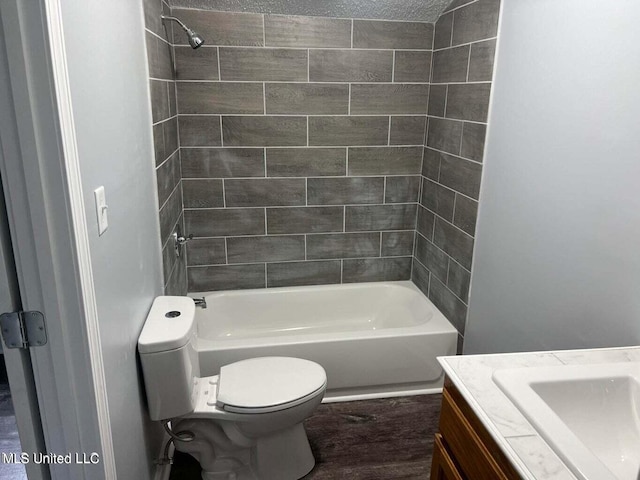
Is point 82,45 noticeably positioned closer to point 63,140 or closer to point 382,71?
point 63,140

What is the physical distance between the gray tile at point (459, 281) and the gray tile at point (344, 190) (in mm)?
714

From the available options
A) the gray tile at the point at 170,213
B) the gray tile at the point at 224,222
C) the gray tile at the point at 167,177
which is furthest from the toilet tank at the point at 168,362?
the gray tile at the point at 224,222

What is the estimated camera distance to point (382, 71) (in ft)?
9.31

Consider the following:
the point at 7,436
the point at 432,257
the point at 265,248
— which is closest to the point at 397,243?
the point at 432,257

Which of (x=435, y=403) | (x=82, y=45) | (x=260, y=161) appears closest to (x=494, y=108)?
(x=260, y=161)

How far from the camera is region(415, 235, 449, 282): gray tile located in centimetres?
277

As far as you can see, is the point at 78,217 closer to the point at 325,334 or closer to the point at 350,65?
the point at 325,334

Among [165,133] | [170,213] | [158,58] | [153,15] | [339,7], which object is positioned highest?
[339,7]

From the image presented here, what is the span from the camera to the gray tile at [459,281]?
2496 mm

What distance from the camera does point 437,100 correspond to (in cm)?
280

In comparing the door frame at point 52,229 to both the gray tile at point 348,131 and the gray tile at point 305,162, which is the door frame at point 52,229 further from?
the gray tile at point 348,131

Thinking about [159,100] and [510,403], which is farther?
[159,100]

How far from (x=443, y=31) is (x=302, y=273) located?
172cm

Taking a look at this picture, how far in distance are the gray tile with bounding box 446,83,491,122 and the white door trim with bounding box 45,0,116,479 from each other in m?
1.85
